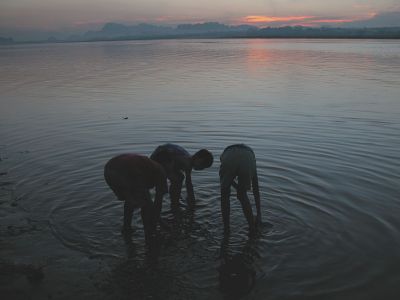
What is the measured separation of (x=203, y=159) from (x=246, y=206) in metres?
1.14

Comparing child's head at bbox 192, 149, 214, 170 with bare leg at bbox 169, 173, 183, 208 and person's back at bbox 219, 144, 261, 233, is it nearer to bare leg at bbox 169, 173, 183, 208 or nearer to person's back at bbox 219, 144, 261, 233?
person's back at bbox 219, 144, 261, 233

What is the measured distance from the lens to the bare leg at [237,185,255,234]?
278 inches

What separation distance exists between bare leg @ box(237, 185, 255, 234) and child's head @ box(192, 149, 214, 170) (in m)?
0.68

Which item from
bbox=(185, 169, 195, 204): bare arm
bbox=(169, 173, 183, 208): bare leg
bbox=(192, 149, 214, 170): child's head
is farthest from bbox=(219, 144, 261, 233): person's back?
bbox=(185, 169, 195, 204): bare arm

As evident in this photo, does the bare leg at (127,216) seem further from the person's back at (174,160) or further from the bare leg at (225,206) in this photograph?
the bare leg at (225,206)

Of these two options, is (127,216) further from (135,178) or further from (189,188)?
(189,188)

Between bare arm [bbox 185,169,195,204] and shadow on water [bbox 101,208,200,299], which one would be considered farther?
bare arm [bbox 185,169,195,204]

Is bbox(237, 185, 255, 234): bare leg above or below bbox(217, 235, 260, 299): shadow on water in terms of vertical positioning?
above

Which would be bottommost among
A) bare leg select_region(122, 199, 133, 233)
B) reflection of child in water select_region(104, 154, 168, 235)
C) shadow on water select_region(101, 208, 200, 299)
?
shadow on water select_region(101, 208, 200, 299)

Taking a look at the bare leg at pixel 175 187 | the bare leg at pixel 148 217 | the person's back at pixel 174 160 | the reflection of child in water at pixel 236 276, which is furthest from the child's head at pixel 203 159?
the reflection of child in water at pixel 236 276

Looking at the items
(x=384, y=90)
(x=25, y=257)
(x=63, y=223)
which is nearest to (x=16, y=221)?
(x=63, y=223)

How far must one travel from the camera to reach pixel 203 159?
696 cm

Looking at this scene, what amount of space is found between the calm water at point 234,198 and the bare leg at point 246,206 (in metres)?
0.22

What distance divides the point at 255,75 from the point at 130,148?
2299cm
